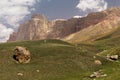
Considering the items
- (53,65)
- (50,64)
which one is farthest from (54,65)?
(50,64)

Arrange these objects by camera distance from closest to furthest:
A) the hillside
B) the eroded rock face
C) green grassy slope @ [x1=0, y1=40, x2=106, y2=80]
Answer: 1. the hillside
2. green grassy slope @ [x1=0, y1=40, x2=106, y2=80]
3. the eroded rock face

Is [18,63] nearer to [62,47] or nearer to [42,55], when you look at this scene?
[42,55]

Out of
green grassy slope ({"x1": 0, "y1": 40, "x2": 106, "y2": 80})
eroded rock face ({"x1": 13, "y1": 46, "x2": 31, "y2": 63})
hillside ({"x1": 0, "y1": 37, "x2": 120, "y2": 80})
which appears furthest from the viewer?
eroded rock face ({"x1": 13, "y1": 46, "x2": 31, "y2": 63})

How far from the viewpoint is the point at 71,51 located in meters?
143

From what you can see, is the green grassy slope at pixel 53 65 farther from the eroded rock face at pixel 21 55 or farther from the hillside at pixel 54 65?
the eroded rock face at pixel 21 55

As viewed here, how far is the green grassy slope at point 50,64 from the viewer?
11531 cm

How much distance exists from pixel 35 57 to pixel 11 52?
1013 cm

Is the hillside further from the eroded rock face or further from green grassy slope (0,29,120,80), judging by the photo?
the eroded rock face

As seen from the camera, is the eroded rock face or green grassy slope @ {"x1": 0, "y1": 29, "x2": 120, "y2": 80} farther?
the eroded rock face

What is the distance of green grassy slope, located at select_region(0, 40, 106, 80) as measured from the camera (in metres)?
115

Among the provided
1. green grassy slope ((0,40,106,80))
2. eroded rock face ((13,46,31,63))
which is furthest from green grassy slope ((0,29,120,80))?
eroded rock face ((13,46,31,63))

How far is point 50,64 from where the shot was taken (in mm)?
126625

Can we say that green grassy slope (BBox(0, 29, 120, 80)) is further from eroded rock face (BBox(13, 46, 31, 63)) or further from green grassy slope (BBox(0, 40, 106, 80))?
eroded rock face (BBox(13, 46, 31, 63))

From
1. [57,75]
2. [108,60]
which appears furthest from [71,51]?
[57,75]
